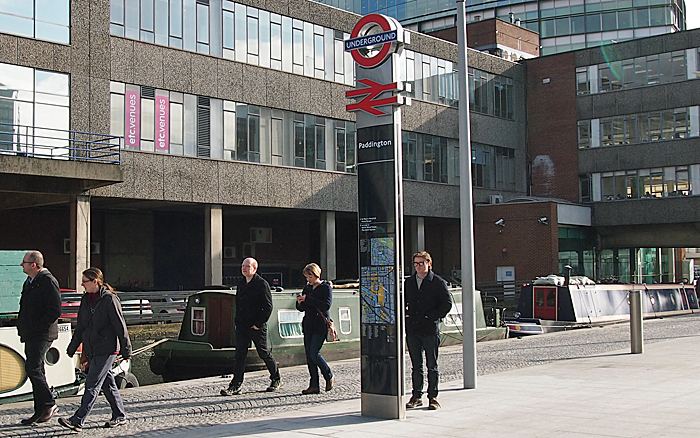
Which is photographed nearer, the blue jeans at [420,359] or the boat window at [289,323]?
the blue jeans at [420,359]

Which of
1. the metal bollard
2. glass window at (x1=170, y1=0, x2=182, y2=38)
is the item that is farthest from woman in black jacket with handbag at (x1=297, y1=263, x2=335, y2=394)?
glass window at (x1=170, y1=0, x2=182, y2=38)

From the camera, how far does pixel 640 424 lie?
888cm

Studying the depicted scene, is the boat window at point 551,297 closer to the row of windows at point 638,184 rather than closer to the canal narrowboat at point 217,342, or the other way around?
the canal narrowboat at point 217,342

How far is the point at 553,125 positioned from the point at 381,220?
4605 centimetres

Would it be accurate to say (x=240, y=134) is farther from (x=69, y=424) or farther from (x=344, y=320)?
(x=69, y=424)

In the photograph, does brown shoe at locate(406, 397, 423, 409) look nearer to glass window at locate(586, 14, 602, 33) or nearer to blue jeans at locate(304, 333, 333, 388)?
blue jeans at locate(304, 333, 333, 388)

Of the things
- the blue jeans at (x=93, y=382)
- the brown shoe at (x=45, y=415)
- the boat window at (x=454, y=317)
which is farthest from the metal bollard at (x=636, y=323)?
the brown shoe at (x=45, y=415)

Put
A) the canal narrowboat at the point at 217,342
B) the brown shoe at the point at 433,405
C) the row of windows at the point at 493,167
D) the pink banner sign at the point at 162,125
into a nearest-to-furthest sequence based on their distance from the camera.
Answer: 1. the brown shoe at the point at 433,405
2. the canal narrowboat at the point at 217,342
3. the pink banner sign at the point at 162,125
4. the row of windows at the point at 493,167

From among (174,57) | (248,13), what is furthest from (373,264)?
(248,13)

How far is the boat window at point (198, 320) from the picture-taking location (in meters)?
16.8

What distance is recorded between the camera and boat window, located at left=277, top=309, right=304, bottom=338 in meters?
16.9

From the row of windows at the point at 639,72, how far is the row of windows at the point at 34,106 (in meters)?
34.6

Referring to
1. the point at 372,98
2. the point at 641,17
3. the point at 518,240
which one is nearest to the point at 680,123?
the point at 518,240

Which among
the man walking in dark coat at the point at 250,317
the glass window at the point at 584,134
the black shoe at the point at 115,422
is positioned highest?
the glass window at the point at 584,134
